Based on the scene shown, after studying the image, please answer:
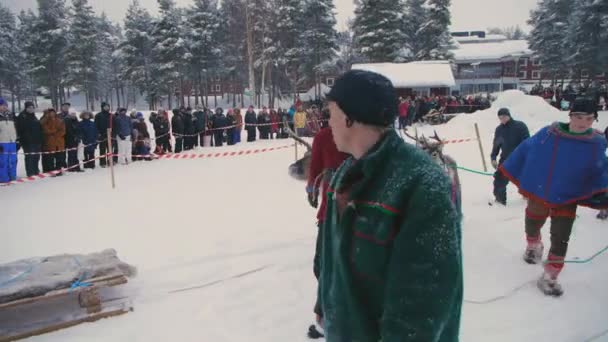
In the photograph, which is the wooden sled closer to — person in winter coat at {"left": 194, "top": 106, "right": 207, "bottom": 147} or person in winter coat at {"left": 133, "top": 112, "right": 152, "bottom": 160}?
person in winter coat at {"left": 133, "top": 112, "right": 152, "bottom": 160}

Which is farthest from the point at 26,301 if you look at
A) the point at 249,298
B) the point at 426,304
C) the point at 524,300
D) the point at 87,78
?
the point at 87,78

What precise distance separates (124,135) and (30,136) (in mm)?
2402

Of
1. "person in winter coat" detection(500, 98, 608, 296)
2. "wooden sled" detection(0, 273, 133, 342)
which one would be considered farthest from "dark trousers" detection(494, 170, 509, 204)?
"wooden sled" detection(0, 273, 133, 342)

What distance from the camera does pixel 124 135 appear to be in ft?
40.1

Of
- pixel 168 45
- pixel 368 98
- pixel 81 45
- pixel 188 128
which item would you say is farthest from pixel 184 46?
pixel 368 98

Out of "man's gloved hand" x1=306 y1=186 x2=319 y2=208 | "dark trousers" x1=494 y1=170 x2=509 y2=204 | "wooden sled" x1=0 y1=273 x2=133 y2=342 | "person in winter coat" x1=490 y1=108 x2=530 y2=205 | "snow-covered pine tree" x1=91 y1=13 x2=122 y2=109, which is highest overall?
"snow-covered pine tree" x1=91 y1=13 x2=122 y2=109

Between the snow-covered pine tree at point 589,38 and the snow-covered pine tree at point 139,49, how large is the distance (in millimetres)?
40133

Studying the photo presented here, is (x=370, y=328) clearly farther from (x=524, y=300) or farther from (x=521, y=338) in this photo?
(x=524, y=300)

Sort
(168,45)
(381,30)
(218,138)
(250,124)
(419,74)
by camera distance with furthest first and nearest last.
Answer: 1. (168,45)
2. (381,30)
3. (419,74)
4. (250,124)
5. (218,138)

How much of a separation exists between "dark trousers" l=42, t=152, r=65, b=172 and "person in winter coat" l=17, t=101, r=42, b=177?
0.96 ft

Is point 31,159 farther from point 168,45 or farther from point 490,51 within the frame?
point 490,51

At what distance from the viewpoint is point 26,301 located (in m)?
3.65

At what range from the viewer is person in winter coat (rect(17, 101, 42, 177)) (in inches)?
404

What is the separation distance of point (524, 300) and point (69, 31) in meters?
52.0
